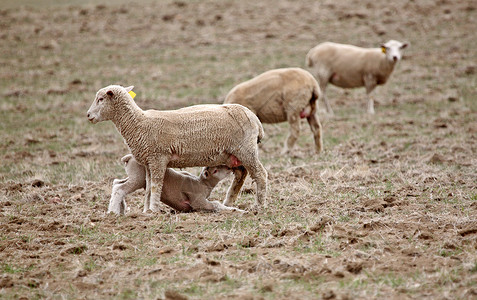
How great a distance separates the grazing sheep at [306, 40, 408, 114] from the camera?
16.2m

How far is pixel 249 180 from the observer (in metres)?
9.95

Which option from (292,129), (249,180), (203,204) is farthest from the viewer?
(292,129)

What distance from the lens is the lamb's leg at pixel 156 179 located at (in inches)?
306

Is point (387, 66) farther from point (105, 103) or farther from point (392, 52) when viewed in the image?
point (105, 103)

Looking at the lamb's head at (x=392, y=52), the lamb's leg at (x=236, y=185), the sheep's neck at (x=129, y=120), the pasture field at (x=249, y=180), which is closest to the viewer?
the pasture field at (x=249, y=180)

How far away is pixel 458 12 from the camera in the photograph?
2550 cm

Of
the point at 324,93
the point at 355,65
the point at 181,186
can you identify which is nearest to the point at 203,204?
the point at 181,186

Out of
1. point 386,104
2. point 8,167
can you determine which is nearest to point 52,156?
point 8,167

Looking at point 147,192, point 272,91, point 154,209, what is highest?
point 272,91

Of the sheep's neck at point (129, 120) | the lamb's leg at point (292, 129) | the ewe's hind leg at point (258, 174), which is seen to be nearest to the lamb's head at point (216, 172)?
the ewe's hind leg at point (258, 174)

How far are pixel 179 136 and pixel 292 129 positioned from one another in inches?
174

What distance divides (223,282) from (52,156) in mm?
8117

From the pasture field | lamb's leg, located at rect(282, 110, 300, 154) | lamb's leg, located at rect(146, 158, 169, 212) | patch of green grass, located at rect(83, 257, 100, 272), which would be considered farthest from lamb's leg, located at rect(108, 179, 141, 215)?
lamb's leg, located at rect(282, 110, 300, 154)

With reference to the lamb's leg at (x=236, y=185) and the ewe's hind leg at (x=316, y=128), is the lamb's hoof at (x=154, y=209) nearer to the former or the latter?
the lamb's leg at (x=236, y=185)
